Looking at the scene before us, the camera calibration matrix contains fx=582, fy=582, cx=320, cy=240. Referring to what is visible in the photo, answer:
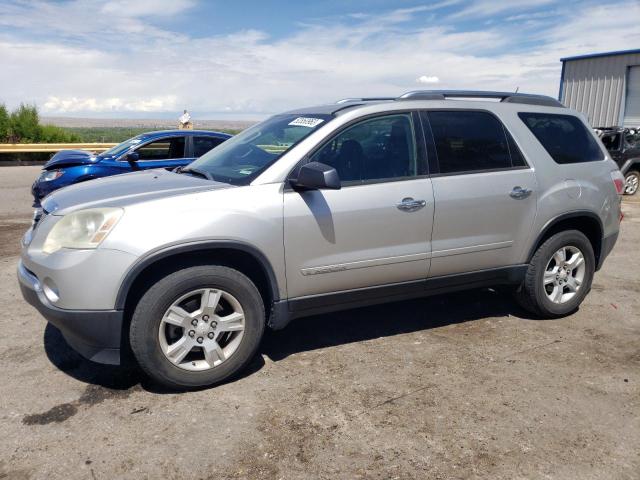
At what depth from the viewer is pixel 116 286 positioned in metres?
3.32

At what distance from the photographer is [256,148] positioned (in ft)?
14.3

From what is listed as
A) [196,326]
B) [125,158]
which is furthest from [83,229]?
[125,158]

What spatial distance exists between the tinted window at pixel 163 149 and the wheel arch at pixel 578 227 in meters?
6.59

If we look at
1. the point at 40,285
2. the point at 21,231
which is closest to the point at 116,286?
the point at 40,285

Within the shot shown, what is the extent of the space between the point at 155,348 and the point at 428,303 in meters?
2.86

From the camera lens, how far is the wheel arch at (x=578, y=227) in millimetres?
4805

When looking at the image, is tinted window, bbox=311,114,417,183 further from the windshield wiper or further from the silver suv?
the windshield wiper

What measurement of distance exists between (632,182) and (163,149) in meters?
10.8

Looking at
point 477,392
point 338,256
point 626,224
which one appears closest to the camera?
point 477,392

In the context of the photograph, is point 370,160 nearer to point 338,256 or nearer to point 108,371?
point 338,256

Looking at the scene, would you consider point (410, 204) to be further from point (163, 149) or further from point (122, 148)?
point (122, 148)

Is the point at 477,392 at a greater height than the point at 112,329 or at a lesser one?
lesser

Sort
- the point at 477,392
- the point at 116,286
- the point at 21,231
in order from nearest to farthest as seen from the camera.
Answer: the point at 116,286 < the point at 477,392 < the point at 21,231

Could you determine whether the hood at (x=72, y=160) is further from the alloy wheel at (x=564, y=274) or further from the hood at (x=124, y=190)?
the alloy wheel at (x=564, y=274)
